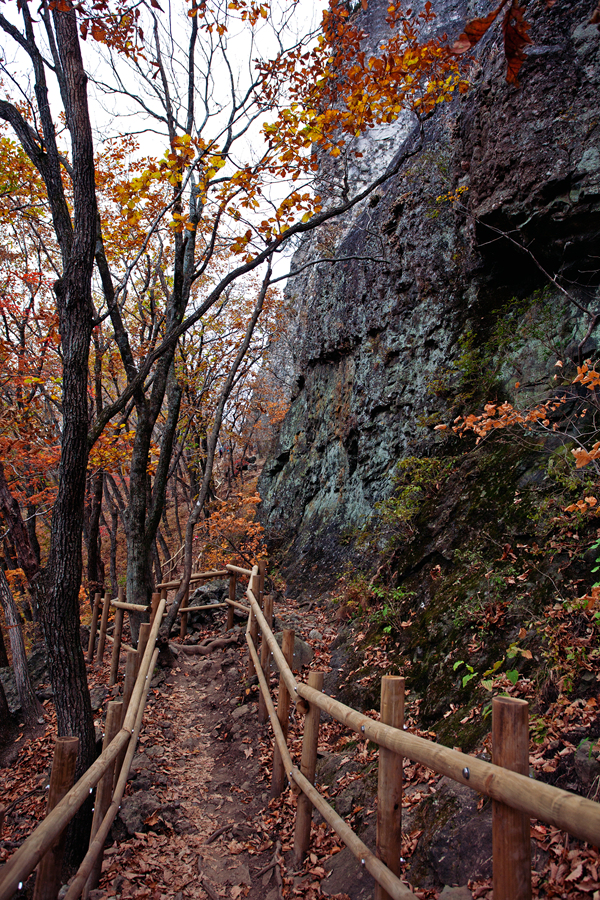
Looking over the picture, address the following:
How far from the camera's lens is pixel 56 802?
2352 millimetres

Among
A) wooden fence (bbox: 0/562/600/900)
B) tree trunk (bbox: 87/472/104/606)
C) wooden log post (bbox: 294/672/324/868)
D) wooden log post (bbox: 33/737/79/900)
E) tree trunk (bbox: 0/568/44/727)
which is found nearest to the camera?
wooden fence (bbox: 0/562/600/900)

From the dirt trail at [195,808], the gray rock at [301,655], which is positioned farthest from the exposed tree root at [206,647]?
the gray rock at [301,655]

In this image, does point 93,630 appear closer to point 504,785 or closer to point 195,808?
point 195,808

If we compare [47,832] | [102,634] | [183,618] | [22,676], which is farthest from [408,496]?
[102,634]

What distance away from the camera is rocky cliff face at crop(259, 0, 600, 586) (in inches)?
240

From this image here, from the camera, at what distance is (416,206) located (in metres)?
10.2

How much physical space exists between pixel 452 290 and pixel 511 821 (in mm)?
8610

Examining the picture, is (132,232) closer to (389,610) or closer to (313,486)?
(313,486)

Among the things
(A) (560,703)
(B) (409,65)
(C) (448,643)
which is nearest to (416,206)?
(B) (409,65)

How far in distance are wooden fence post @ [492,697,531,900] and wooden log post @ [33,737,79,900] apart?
191cm

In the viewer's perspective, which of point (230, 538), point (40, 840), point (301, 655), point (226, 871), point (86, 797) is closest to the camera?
point (40, 840)

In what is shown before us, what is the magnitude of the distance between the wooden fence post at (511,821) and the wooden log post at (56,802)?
191cm

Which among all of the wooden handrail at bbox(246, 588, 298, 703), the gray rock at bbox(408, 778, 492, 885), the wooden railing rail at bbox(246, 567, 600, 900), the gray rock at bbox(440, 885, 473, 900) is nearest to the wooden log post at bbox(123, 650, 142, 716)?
the wooden handrail at bbox(246, 588, 298, 703)

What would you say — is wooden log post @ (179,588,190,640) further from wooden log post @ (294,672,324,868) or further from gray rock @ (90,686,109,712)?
wooden log post @ (294,672,324,868)
